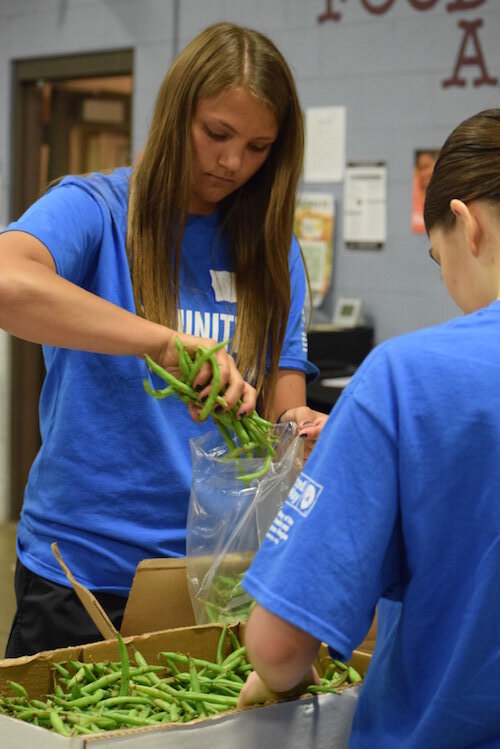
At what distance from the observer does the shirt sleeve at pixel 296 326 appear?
1.88 metres

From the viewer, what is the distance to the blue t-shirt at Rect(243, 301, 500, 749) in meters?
0.91

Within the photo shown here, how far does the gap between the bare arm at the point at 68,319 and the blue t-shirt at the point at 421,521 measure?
59 cm

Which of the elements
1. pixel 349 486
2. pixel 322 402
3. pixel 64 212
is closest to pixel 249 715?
pixel 349 486

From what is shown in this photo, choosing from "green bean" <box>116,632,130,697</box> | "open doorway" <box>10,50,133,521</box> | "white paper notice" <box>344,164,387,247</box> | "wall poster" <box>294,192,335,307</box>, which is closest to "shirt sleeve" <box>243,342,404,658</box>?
"green bean" <box>116,632,130,697</box>

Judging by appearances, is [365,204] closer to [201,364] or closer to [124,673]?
[201,364]

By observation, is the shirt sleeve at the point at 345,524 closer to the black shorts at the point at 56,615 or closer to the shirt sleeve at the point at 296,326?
the black shorts at the point at 56,615

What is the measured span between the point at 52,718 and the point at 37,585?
502mm

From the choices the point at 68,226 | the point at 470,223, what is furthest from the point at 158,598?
the point at 470,223

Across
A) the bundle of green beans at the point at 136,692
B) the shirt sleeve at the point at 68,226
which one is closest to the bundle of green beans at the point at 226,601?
the bundle of green beans at the point at 136,692

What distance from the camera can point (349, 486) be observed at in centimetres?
91

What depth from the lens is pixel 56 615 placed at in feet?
5.44

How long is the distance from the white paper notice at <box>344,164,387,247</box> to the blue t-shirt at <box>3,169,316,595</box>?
3007 mm

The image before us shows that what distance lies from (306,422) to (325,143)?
325 cm

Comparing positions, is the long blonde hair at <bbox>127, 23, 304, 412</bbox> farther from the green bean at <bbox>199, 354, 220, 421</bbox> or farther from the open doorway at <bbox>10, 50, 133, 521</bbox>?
the open doorway at <bbox>10, 50, 133, 521</bbox>
